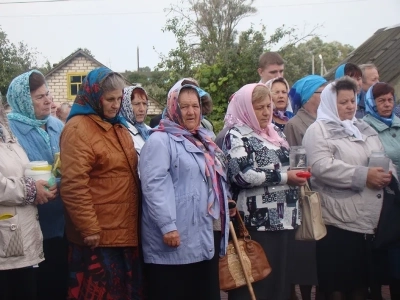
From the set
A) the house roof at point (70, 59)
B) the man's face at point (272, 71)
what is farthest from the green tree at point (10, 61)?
the man's face at point (272, 71)

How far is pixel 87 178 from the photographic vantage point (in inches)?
161

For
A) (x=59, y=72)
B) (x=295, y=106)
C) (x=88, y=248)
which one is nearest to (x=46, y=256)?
(x=88, y=248)

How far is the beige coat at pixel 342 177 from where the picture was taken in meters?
5.07

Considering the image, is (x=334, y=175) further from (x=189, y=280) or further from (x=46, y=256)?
(x=46, y=256)

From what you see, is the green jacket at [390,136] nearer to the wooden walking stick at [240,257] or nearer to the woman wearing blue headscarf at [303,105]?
the woman wearing blue headscarf at [303,105]

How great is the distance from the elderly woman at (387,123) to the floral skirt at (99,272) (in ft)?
7.89

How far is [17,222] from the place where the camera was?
4.09 m

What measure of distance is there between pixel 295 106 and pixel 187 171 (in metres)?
2.17

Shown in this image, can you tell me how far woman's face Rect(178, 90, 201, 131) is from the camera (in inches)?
179

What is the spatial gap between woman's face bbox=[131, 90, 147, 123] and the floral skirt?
1.53 metres

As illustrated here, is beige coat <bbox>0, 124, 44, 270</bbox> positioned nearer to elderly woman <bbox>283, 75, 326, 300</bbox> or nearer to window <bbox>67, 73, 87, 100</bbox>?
elderly woman <bbox>283, 75, 326, 300</bbox>

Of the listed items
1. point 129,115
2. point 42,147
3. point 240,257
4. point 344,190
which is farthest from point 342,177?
point 42,147

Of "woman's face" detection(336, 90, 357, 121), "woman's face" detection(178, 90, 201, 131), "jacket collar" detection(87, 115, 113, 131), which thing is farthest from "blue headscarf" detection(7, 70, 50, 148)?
"woman's face" detection(336, 90, 357, 121)

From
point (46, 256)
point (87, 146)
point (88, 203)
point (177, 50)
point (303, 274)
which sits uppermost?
point (177, 50)
